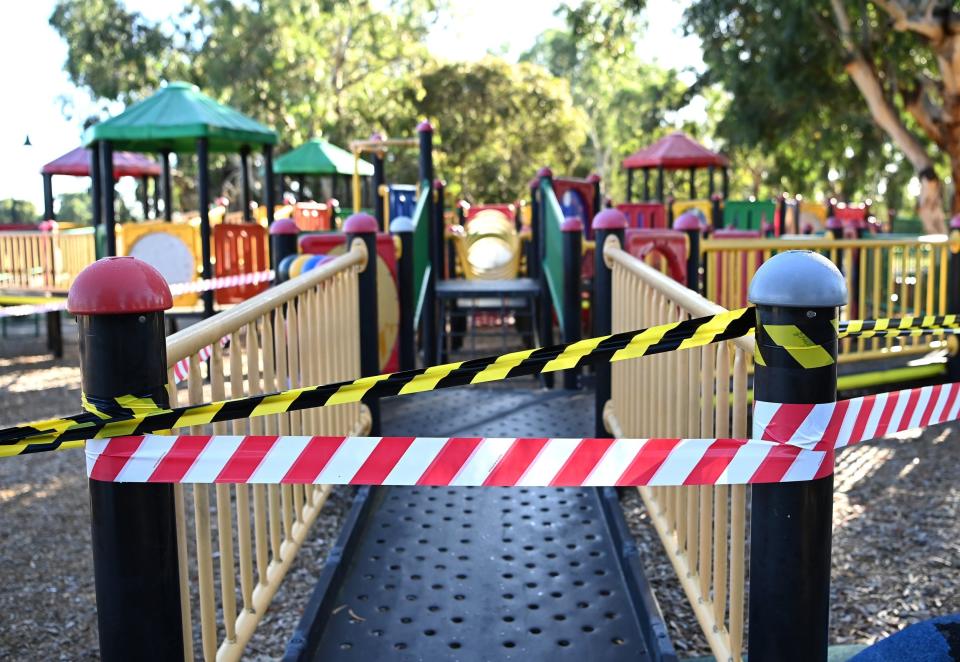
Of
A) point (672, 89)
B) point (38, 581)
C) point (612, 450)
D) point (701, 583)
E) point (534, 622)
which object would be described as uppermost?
point (672, 89)

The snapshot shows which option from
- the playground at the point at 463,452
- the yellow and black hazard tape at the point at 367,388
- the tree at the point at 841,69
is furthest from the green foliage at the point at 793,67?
the yellow and black hazard tape at the point at 367,388

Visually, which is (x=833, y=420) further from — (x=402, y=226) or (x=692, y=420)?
(x=402, y=226)

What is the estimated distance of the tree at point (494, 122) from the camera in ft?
117

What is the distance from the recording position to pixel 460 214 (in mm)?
18828

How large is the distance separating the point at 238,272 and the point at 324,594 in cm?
965

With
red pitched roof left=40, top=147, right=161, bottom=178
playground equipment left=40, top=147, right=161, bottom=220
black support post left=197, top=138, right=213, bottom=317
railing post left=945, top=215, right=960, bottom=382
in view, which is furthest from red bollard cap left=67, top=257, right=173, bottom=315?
red pitched roof left=40, top=147, right=161, bottom=178

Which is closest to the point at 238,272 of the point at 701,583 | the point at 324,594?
the point at 324,594

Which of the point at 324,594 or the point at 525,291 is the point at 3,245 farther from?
the point at 324,594

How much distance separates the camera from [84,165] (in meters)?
22.3

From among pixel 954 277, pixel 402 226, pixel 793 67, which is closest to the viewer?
pixel 402 226

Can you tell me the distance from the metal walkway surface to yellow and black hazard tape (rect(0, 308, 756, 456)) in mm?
1274

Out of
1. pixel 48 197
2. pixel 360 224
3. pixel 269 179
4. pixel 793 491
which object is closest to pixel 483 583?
pixel 793 491

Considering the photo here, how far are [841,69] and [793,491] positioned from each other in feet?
66.7

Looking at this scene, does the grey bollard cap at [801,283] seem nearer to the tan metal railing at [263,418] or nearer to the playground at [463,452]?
the playground at [463,452]
